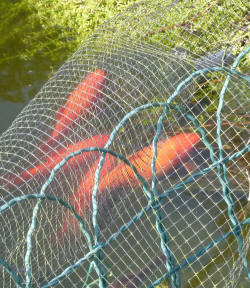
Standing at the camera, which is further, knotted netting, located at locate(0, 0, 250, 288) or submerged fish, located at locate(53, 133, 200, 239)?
submerged fish, located at locate(53, 133, 200, 239)

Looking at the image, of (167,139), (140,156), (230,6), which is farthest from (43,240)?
(230,6)

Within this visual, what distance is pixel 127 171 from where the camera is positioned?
1.94 metres

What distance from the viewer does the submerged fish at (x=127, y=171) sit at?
6.29ft

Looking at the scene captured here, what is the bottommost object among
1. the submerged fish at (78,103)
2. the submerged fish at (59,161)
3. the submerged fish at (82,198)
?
the submerged fish at (82,198)

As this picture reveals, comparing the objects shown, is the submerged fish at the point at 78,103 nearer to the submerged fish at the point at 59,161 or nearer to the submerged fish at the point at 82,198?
the submerged fish at the point at 59,161

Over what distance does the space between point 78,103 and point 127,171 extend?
0.39 metres

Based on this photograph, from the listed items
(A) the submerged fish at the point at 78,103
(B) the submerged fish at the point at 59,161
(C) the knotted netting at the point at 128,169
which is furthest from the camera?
(A) the submerged fish at the point at 78,103

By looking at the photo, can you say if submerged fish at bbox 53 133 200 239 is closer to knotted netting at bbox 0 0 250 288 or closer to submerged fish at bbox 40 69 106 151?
knotted netting at bbox 0 0 250 288

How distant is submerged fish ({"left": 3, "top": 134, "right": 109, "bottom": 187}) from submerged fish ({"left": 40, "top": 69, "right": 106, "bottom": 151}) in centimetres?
6

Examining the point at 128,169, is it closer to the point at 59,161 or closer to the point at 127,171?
the point at 127,171

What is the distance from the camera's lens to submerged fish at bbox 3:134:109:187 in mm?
1866

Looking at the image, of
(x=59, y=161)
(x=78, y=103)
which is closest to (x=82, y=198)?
(x=59, y=161)

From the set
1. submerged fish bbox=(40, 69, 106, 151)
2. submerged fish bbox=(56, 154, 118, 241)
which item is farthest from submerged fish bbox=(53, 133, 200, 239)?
submerged fish bbox=(40, 69, 106, 151)

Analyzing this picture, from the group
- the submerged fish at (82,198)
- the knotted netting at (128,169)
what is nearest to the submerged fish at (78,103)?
the knotted netting at (128,169)
